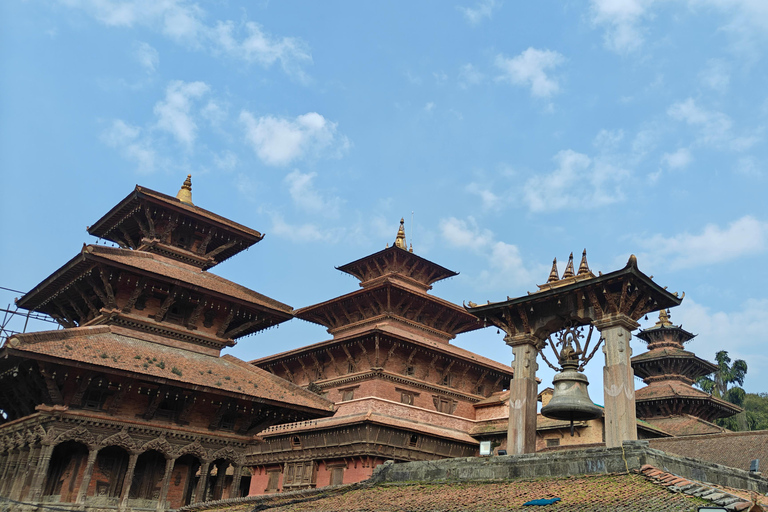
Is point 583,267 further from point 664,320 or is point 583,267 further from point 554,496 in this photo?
point 664,320

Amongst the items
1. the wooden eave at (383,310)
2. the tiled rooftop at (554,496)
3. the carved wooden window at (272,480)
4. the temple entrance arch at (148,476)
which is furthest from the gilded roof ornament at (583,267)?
the carved wooden window at (272,480)

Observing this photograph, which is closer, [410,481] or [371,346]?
[410,481]

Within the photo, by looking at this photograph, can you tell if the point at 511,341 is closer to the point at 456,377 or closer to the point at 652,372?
the point at 456,377

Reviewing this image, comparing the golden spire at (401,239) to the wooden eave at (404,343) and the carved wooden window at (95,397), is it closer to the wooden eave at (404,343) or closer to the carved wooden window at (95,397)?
the wooden eave at (404,343)

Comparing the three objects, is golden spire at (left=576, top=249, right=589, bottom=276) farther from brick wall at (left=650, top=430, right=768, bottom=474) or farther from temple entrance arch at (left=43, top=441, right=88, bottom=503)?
temple entrance arch at (left=43, top=441, right=88, bottom=503)

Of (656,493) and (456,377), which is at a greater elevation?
(456,377)

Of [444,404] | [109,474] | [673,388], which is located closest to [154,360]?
[109,474]

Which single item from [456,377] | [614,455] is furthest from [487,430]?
[614,455]

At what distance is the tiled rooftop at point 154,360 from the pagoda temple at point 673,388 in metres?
27.6

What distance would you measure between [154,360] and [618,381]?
16.7 m

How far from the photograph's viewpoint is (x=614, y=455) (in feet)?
39.9

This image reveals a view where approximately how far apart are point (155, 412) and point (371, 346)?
15.0 m

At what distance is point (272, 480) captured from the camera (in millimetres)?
37250

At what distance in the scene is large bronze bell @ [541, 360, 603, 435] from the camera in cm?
1452
